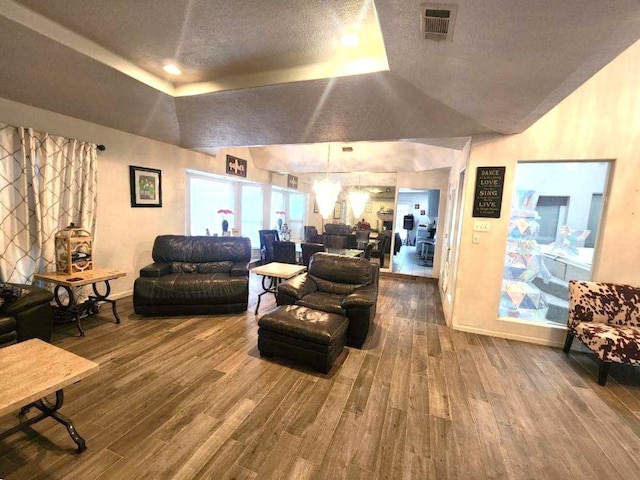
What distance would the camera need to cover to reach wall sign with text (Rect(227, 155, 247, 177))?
5.88 m

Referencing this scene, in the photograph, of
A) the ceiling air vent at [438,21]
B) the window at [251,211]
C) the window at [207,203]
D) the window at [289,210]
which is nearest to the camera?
the ceiling air vent at [438,21]

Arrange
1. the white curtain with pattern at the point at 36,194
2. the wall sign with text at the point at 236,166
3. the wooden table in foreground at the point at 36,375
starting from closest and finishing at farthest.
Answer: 1. the wooden table in foreground at the point at 36,375
2. the white curtain with pattern at the point at 36,194
3. the wall sign with text at the point at 236,166

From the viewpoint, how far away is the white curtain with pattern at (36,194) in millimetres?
2811

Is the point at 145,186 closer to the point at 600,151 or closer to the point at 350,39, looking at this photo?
the point at 350,39

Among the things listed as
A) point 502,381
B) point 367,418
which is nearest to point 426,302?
point 502,381

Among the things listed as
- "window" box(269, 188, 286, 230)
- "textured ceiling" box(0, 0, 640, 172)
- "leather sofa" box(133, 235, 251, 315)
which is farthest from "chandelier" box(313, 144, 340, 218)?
"window" box(269, 188, 286, 230)

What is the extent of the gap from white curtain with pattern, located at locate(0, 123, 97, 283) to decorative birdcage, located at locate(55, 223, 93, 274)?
223mm

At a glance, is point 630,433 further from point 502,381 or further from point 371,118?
point 371,118

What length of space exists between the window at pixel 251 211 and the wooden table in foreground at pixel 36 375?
5261 millimetres

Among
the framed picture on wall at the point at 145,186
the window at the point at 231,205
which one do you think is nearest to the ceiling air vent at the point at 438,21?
the framed picture on wall at the point at 145,186

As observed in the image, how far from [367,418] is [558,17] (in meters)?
2.67

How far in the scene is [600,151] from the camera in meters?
2.91

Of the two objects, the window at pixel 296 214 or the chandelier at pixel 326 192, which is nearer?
the chandelier at pixel 326 192

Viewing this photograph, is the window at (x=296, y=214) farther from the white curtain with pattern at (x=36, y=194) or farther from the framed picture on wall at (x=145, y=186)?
the white curtain with pattern at (x=36, y=194)
